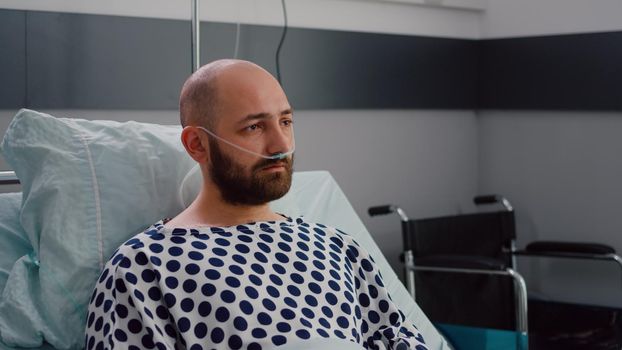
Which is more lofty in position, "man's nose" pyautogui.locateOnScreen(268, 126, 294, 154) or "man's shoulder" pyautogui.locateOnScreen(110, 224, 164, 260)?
"man's nose" pyautogui.locateOnScreen(268, 126, 294, 154)

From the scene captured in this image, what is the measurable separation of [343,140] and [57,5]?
1218 millimetres

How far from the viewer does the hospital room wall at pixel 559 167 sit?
130 inches

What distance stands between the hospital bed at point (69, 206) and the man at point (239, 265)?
4.5 inches

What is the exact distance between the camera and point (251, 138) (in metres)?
1.72

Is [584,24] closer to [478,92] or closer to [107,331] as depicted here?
[478,92]

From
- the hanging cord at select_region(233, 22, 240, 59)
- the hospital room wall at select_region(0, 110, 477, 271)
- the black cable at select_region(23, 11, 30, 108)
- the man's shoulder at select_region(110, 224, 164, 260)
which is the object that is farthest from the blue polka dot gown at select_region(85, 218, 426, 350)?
the hospital room wall at select_region(0, 110, 477, 271)

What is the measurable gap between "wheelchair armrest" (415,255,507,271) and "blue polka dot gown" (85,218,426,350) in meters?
1.08

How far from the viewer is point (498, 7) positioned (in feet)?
12.1

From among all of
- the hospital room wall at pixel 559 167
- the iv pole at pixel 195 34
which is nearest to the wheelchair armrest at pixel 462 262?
the hospital room wall at pixel 559 167

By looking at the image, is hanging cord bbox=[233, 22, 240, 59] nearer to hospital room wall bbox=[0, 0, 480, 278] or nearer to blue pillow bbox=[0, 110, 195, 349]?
hospital room wall bbox=[0, 0, 480, 278]

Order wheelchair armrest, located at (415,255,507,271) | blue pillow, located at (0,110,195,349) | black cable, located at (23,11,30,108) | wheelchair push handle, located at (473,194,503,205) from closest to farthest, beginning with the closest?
blue pillow, located at (0,110,195,349)
black cable, located at (23,11,30,108)
wheelchair armrest, located at (415,255,507,271)
wheelchair push handle, located at (473,194,503,205)

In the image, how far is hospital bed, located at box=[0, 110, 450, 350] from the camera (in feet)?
5.53

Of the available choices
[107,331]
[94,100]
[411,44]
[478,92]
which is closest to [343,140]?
[411,44]

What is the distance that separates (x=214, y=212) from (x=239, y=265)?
163 mm
